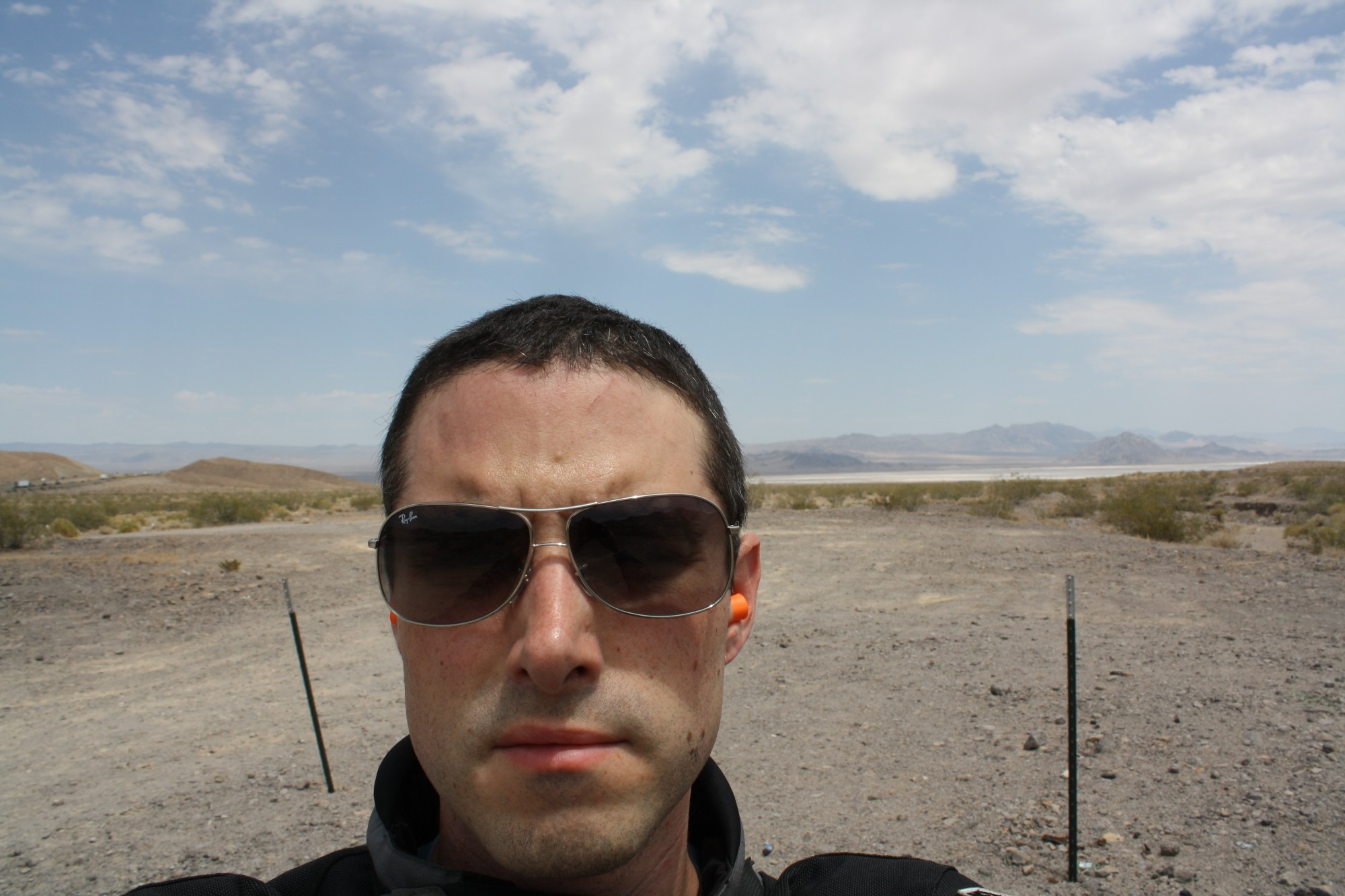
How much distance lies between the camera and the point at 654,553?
1331mm

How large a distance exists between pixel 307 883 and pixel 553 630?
0.79 metres

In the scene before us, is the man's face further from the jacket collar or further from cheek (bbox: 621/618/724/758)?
the jacket collar

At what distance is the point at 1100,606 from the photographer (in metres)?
10.6

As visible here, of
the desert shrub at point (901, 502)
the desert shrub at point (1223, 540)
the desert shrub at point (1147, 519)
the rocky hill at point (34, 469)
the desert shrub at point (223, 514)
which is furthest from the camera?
the rocky hill at point (34, 469)


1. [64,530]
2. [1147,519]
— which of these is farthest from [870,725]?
[64,530]

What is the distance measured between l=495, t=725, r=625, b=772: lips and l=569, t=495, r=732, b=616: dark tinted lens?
8.5 inches

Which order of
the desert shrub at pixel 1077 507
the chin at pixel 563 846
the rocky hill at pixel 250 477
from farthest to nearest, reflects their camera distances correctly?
the rocky hill at pixel 250 477 < the desert shrub at pixel 1077 507 < the chin at pixel 563 846

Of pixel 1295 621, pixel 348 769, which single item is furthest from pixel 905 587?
pixel 348 769

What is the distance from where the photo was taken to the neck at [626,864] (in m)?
1.31

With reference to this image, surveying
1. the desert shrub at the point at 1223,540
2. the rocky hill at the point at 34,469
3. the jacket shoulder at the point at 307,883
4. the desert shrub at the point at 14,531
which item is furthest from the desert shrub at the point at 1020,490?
the rocky hill at the point at 34,469

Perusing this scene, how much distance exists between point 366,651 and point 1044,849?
7974 mm

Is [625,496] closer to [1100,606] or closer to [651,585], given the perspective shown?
[651,585]

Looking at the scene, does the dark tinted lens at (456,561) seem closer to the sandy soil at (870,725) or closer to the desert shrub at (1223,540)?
the sandy soil at (870,725)

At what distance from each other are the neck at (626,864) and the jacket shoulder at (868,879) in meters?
0.23
